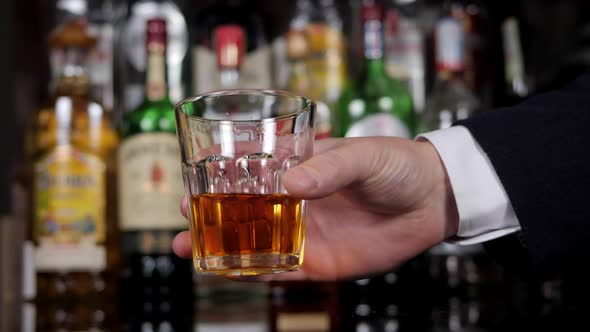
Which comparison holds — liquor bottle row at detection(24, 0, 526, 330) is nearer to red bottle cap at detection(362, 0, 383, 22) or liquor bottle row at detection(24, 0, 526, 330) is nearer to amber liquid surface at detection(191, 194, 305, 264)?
red bottle cap at detection(362, 0, 383, 22)

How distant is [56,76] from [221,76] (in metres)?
0.29

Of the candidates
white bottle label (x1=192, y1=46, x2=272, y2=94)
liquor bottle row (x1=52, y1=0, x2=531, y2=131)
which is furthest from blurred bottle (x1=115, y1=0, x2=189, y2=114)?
white bottle label (x1=192, y1=46, x2=272, y2=94)

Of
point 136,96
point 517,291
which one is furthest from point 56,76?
point 517,291

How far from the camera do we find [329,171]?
547 mm

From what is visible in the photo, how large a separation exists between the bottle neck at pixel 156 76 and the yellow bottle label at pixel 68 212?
0.17 m

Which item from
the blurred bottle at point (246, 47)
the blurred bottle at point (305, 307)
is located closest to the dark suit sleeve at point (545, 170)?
the blurred bottle at point (305, 307)

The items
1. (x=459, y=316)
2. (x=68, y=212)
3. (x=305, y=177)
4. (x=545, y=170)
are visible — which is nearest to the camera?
(x=305, y=177)

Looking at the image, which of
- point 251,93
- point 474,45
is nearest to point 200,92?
point 474,45

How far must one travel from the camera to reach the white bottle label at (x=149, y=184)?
1.17 m

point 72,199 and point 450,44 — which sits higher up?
point 450,44

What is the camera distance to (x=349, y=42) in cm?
157

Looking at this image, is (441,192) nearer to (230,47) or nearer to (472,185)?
(472,185)

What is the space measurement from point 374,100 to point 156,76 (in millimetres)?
371

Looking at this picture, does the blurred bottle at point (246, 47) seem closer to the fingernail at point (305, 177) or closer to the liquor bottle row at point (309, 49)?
the liquor bottle row at point (309, 49)
